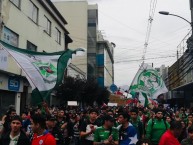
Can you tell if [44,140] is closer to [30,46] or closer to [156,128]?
[156,128]

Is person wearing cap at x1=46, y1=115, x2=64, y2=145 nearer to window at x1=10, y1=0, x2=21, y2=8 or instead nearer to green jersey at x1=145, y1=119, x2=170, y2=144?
green jersey at x1=145, y1=119, x2=170, y2=144

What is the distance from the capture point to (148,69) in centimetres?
1902

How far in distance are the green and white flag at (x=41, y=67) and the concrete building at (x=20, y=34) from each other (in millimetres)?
6584

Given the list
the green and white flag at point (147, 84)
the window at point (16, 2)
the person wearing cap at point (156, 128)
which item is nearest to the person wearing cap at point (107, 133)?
the person wearing cap at point (156, 128)

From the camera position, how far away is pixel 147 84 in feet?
60.7

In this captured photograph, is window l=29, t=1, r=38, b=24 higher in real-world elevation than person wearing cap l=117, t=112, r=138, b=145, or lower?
higher

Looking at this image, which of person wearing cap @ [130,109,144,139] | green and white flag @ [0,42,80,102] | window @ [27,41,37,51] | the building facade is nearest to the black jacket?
green and white flag @ [0,42,80,102]

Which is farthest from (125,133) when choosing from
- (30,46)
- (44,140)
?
(30,46)

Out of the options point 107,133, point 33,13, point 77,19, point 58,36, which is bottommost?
point 107,133

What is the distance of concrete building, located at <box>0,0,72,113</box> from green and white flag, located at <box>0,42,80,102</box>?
21.6ft

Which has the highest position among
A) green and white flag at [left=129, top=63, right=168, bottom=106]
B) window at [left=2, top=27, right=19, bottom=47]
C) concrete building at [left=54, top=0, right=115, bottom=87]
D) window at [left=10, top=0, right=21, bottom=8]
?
concrete building at [left=54, top=0, right=115, bottom=87]

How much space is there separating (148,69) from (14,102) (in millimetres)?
8648

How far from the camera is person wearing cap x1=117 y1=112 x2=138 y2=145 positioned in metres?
6.65

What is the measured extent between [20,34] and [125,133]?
53.3ft
